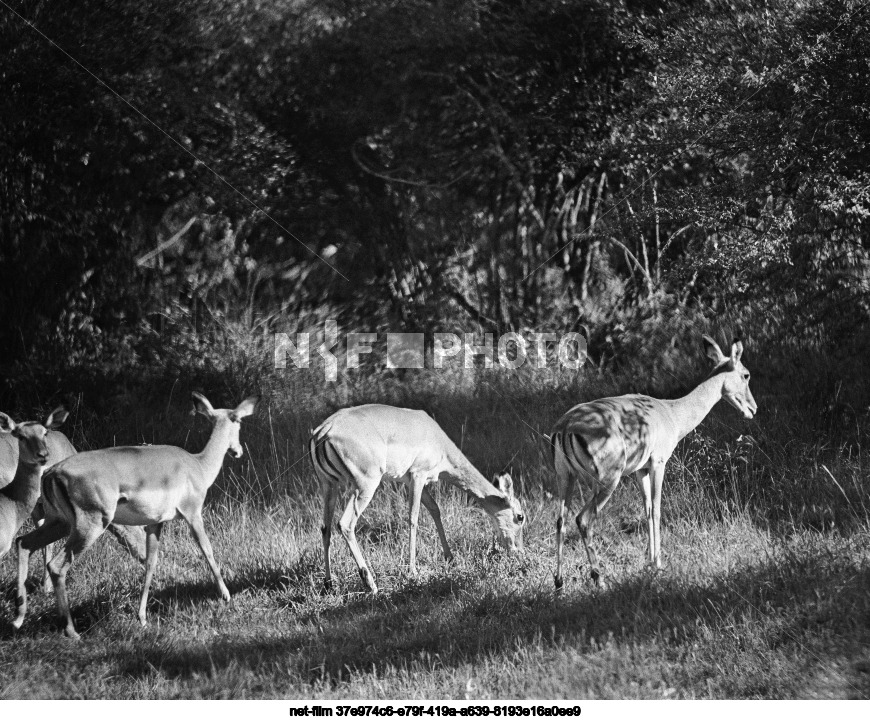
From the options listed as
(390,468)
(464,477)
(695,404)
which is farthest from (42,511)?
(695,404)

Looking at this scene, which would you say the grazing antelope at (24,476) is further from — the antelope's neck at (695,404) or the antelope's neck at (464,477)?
the antelope's neck at (695,404)

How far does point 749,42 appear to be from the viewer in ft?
30.4

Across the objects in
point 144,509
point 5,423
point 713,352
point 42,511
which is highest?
point 713,352

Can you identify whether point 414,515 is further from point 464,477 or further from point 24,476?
point 24,476

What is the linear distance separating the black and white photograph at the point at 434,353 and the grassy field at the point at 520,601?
0.11ft

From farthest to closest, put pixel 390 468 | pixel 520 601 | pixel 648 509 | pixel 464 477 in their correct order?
pixel 464 477, pixel 390 468, pixel 648 509, pixel 520 601

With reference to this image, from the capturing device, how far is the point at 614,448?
636cm

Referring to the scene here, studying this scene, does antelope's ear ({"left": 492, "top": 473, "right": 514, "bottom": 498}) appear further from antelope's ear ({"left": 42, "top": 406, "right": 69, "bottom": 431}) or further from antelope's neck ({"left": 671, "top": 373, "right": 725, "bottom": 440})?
antelope's ear ({"left": 42, "top": 406, "right": 69, "bottom": 431})

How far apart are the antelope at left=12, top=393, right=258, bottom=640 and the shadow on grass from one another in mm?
789

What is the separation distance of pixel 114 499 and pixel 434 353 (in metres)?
8.07

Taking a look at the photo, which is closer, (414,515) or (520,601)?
(520,601)

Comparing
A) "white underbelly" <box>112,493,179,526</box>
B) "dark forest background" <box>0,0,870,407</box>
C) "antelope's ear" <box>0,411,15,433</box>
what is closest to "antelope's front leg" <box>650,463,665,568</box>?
"white underbelly" <box>112,493,179,526</box>

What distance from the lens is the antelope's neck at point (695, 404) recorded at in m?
7.24
